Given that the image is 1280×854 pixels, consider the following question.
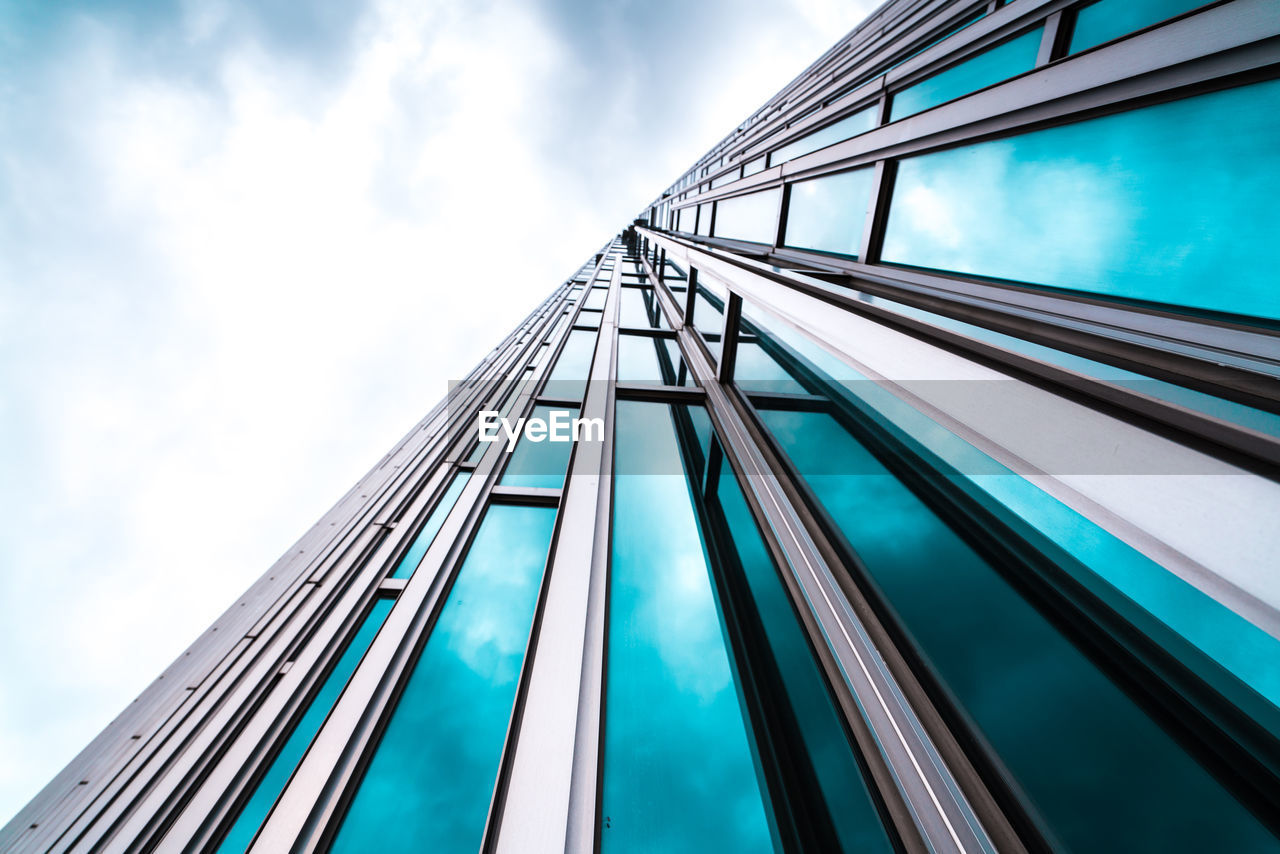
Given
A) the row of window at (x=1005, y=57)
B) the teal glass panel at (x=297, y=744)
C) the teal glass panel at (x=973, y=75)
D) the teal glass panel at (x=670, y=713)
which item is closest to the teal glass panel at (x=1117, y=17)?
the row of window at (x=1005, y=57)

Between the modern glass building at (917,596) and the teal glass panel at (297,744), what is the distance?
0.7 inches

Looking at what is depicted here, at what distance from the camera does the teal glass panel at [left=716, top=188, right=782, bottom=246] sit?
22.9 feet

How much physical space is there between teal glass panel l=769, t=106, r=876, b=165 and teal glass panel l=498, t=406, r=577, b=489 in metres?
4.91

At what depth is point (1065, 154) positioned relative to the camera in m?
2.52

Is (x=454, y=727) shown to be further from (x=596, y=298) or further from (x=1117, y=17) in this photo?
(x=596, y=298)

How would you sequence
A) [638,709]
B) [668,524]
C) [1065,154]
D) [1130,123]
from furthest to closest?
[668,524] → [1065,154] → [1130,123] → [638,709]

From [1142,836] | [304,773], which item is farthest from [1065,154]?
[304,773]

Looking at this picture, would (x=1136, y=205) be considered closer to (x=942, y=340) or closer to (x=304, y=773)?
(x=942, y=340)

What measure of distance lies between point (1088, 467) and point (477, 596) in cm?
288

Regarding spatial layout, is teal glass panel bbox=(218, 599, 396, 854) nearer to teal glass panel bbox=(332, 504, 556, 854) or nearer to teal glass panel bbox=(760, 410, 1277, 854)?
teal glass panel bbox=(332, 504, 556, 854)

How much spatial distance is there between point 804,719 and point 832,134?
7.77 m

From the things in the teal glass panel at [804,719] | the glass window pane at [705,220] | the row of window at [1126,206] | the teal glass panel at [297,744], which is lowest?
the teal glass panel at [297,744]

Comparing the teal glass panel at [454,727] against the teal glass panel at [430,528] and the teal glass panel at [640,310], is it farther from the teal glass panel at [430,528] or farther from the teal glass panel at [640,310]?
the teal glass panel at [640,310]

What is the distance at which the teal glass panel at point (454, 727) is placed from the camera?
1.68m
